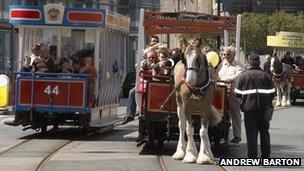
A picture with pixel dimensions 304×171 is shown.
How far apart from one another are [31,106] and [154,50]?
3.16 meters

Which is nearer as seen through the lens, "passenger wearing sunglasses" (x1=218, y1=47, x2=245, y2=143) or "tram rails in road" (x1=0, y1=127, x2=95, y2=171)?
"tram rails in road" (x1=0, y1=127, x2=95, y2=171)

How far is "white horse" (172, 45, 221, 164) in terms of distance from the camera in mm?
11188

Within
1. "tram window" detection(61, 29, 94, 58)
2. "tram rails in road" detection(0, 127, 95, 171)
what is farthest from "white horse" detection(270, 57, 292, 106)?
"tram rails in road" detection(0, 127, 95, 171)

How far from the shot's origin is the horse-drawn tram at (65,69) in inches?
586

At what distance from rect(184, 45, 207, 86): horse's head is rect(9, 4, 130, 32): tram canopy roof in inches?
168

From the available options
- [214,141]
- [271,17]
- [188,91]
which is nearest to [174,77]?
[188,91]

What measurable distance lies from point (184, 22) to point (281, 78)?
520 inches

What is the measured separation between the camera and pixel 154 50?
13633 millimetres

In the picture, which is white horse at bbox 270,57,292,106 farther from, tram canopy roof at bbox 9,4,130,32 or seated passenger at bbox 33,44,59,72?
seated passenger at bbox 33,44,59,72

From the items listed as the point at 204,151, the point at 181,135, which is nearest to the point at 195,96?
the point at 181,135

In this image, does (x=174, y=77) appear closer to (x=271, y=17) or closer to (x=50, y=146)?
(x=50, y=146)

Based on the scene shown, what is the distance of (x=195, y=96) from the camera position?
1137 cm

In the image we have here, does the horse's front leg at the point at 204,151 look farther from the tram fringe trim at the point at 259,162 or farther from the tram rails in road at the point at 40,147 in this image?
the tram rails in road at the point at 40,147

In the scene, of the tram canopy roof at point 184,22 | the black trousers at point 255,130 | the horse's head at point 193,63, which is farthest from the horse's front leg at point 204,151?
the tram canopy roof at point 184,22
